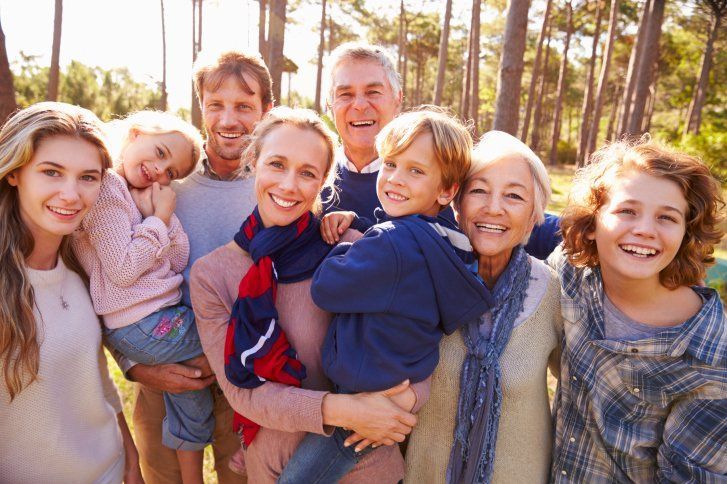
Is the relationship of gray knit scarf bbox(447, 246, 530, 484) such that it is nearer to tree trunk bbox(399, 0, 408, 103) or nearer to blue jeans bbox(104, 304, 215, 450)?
blue jeans bbox(104, 304, 215, 450)

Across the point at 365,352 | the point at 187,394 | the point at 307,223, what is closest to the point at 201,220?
the point at 307,223

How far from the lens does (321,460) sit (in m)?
1.78

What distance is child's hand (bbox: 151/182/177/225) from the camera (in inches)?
88.2

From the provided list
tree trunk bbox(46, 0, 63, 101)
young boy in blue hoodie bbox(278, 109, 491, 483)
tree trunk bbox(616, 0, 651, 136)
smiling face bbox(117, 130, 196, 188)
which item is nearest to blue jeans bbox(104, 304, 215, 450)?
smiling face bbox(117, 130, 196, 188)

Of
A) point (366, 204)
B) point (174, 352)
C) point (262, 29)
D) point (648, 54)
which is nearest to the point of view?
point (174, 352)

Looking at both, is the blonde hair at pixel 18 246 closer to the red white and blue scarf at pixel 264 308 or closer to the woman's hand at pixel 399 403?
the red white and blue scarf at pixel 264 308

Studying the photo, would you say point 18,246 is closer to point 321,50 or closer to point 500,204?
point 500,204

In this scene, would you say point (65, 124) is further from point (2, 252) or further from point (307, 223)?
point (307, 223)

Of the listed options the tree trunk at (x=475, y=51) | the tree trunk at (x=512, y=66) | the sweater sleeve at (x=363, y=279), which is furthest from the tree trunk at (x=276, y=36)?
the tree trunk at (x=475, y=51)

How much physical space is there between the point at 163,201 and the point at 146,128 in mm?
449

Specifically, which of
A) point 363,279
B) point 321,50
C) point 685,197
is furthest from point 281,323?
point 321,50

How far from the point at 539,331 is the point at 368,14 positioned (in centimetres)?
2896

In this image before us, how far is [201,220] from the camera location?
2471 millimetres

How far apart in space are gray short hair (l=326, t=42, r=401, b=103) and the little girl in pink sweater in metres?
1.07
